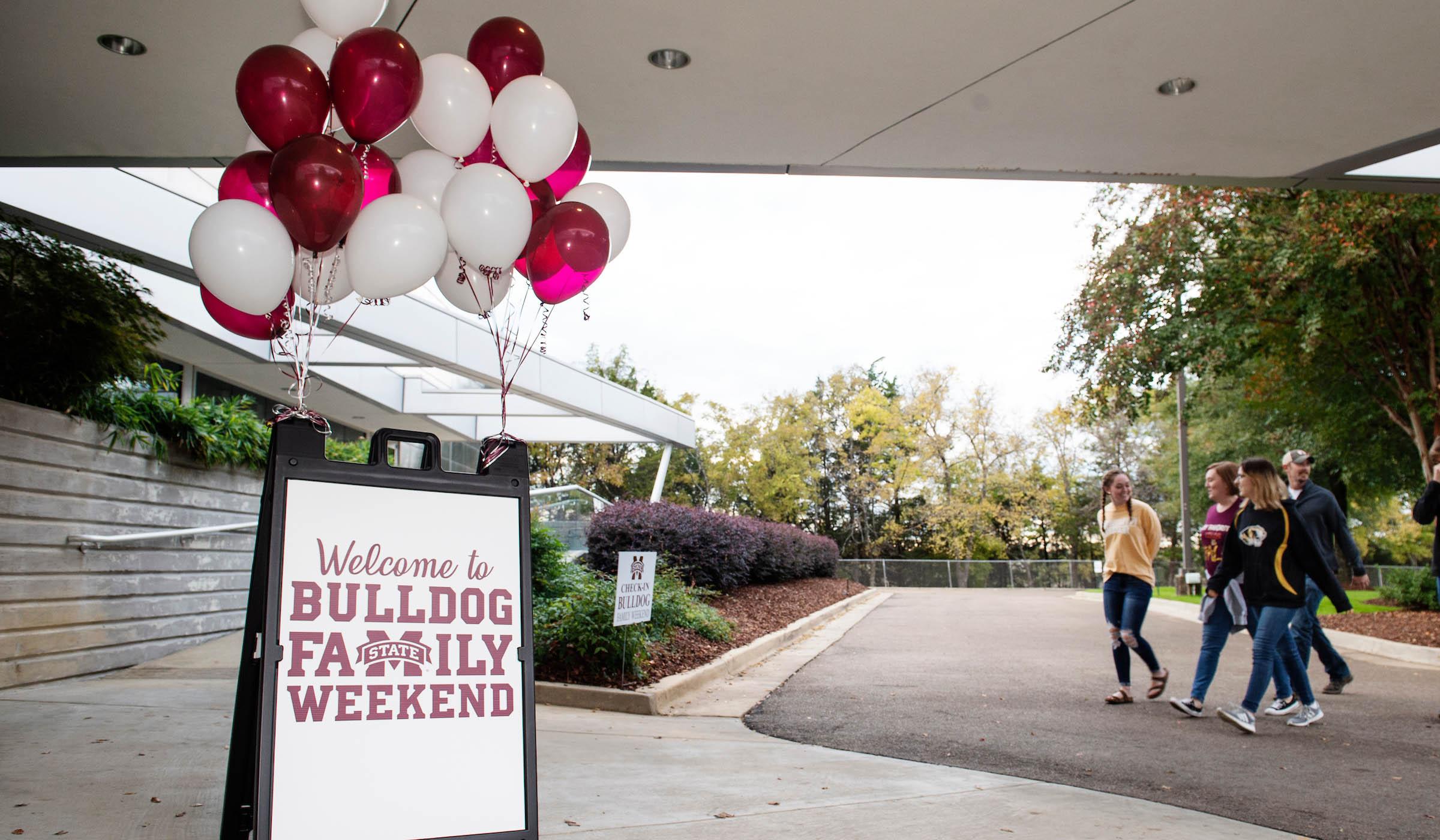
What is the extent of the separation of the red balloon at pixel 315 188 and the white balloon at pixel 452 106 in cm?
64

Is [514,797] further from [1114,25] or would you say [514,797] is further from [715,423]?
[715,423]

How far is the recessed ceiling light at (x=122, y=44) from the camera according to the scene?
17.4ft

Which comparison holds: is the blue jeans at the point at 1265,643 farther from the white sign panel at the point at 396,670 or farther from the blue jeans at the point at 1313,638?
the white sign panel at the point at 396,670

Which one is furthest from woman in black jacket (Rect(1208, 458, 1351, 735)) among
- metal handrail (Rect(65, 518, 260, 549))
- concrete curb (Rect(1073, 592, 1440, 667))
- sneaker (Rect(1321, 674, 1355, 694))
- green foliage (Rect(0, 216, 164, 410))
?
green foliage (Rect(0, 216, 164, 410))

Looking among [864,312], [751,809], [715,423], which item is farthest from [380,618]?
[864,312]

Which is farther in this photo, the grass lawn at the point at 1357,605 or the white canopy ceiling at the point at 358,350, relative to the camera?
the grass lawn at the point at 1357,605

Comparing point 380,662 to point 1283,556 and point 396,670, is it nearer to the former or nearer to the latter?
point 396,670

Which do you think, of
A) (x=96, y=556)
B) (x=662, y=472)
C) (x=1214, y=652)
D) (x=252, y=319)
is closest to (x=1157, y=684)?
(x=1214, y=652)

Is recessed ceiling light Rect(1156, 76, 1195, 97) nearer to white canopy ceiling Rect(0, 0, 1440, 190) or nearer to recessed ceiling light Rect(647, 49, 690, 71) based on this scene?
white canopy ceiling Rect(0, 0, 1440, 190)

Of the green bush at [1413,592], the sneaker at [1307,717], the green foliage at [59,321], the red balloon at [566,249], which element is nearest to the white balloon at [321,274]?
the red balloon at [566,249]

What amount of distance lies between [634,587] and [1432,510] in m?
5.92

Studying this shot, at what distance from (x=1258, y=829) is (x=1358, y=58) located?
14.6 ft

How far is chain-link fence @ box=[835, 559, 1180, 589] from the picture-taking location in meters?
39.7

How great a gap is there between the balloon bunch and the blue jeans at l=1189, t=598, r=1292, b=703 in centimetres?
519
